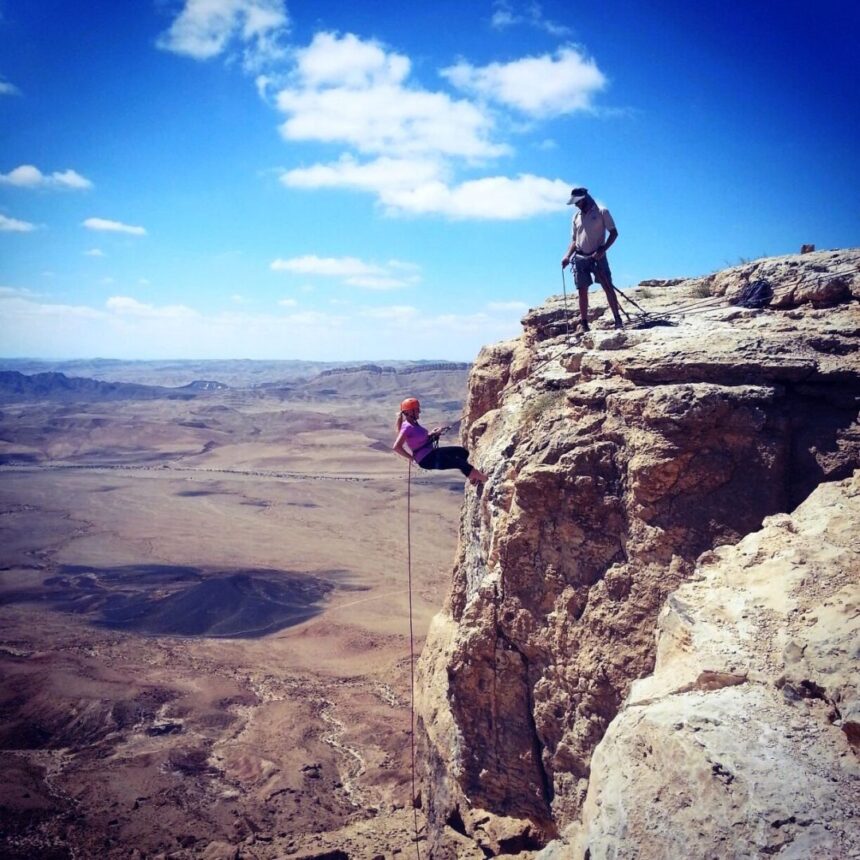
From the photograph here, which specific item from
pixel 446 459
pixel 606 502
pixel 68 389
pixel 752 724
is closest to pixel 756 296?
pixel 606 502

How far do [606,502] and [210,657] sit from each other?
16343 mm

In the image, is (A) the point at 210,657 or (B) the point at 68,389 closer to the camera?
(A) the point at 210,657

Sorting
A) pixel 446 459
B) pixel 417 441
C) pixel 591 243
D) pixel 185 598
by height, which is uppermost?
pixel 591 243

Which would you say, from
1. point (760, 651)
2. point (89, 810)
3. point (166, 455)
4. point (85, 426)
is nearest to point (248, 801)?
point (89, 810)

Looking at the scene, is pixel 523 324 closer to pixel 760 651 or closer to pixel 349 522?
pixel 760 651

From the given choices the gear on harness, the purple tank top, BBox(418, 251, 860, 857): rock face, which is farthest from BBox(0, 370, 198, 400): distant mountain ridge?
the gear on harness

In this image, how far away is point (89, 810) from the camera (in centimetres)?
1134

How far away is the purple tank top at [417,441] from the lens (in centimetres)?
790

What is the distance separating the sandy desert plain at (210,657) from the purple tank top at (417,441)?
5682 mm

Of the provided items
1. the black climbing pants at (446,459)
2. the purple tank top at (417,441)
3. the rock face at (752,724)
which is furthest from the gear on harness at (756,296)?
the purple tank top at (417,441)

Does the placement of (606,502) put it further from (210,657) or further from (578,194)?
(210,657)

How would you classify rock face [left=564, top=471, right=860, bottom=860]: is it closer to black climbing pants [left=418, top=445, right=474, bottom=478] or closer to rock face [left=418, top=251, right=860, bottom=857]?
rock face [left=418, top=251, right=860, bottom=857]

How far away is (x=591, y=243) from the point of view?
8.33 m

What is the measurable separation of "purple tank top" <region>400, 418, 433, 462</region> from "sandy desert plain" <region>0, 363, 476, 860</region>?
5.68 meters
